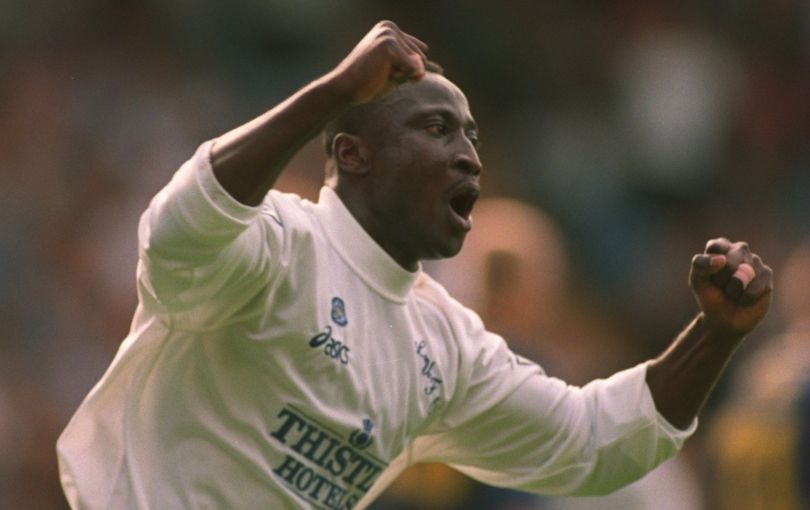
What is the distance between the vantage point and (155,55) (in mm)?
11922

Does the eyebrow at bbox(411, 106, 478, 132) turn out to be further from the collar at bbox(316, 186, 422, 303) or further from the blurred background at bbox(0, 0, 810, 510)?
the blurred background at bbox(0, 0, 810, 510)

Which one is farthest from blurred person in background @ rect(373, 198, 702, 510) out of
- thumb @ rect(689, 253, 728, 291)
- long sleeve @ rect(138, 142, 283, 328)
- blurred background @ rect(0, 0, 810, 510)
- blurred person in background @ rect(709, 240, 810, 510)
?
long sleeve @ rect(138, 142, 283, 328)

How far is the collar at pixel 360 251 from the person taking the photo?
17.0 ft

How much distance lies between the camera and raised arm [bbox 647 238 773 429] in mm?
5352

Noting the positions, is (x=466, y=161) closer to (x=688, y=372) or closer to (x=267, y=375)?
(x=267, y=375)

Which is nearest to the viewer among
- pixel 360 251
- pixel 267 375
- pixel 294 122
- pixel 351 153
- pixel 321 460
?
pixel 294 122

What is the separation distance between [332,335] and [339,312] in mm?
74

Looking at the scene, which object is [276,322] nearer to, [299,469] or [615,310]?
[299,469]

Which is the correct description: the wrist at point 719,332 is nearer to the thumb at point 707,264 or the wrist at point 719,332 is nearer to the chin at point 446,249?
the thumb at point 707,264

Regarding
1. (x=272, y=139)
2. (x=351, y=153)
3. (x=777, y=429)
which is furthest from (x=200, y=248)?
(x=777, y=429)

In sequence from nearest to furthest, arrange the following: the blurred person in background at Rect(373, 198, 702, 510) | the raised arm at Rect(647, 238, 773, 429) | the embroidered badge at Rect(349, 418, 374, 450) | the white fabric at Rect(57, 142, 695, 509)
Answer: the white fabric at Rect(57, 142, 695, 509)
the embroidered badge at Rect(349, 418, 374, 450)
the raised arm at Rect(647, 238, 773, 429)
the blurred person in background at Rect(373, 198, 702, 510)

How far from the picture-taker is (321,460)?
509cm

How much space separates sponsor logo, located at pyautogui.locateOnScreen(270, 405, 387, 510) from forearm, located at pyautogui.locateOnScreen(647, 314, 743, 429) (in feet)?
2.90

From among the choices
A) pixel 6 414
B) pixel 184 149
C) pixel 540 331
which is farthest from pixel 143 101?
pixel 540 331
